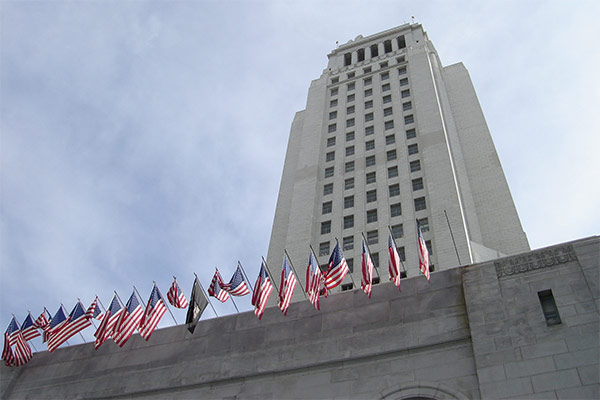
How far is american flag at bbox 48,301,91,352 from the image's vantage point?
25.4m

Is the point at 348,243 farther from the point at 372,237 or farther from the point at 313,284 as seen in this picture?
the point at 313,284

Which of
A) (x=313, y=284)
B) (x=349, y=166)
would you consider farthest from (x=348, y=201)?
(x=313, y=284)

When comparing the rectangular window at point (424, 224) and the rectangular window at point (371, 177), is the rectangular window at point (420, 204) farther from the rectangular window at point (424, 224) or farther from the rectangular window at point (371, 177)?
the rectangular window at point (371, 177)

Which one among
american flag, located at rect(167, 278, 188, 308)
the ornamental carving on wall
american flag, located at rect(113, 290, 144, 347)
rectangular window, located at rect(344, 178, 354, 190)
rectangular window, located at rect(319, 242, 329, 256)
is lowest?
american flag, located at rect(113, 290, 144, 347)

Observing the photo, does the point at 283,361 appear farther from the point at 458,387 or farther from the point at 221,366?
the point at 458,387

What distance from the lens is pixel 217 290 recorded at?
80.1 feet

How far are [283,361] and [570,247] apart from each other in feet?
34.4

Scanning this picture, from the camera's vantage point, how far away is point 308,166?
53.1 meters

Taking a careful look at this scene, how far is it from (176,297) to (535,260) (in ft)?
46.2

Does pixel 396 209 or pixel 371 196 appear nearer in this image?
pixel 396 209

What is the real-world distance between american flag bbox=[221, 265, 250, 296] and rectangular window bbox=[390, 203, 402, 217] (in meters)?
21.5

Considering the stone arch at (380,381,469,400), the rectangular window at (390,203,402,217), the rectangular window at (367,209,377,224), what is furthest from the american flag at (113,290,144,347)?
the rectangular window at (390,203,402,217)

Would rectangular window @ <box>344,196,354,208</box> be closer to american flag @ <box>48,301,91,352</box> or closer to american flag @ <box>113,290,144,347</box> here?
american flag @ <box>113,290,144,347</box>

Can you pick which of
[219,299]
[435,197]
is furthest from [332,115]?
[219,299]
